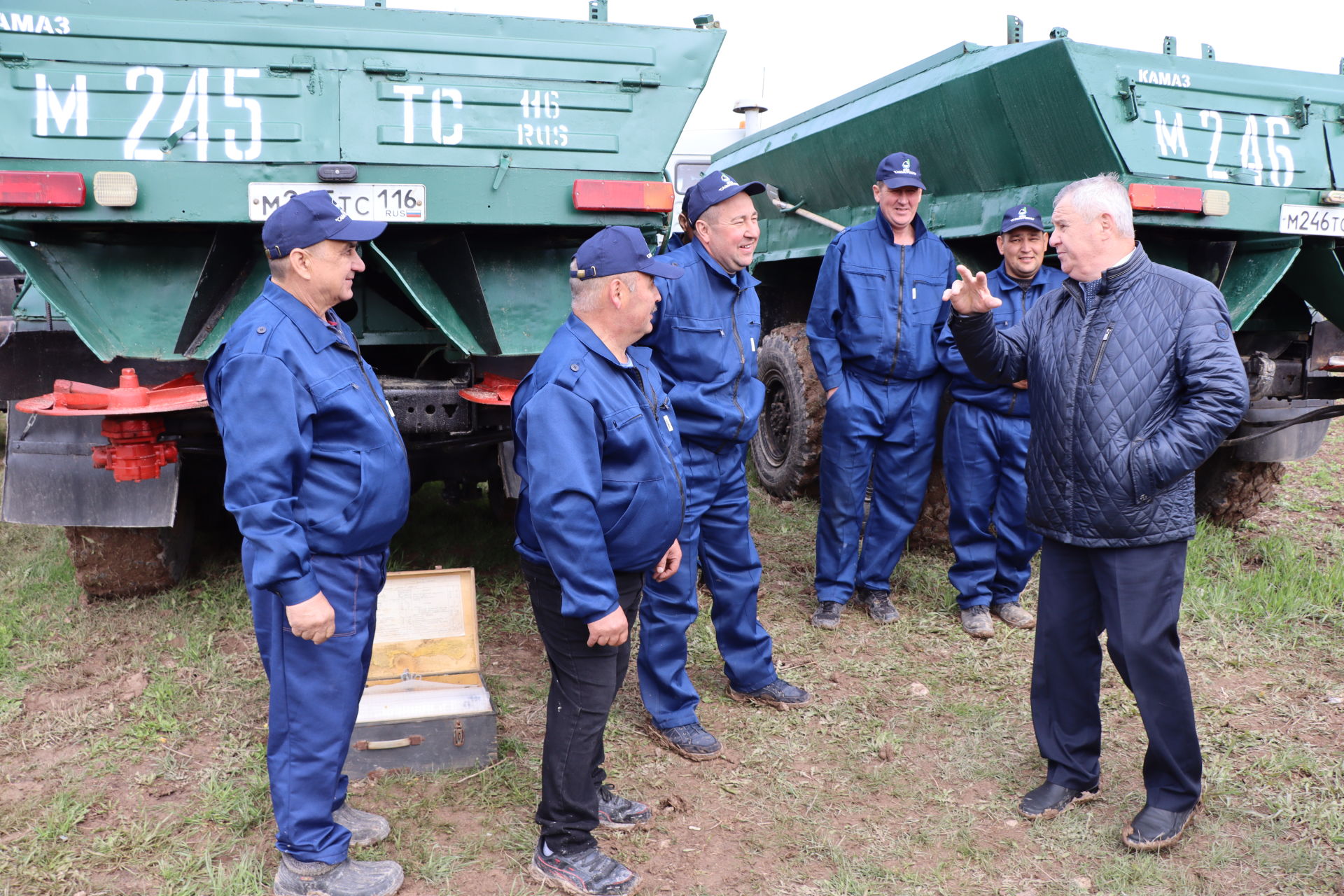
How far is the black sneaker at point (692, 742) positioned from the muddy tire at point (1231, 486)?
11.2 feet

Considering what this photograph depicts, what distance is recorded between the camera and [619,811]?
301cm

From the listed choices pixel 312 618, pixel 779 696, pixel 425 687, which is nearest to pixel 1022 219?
pixel 779 696

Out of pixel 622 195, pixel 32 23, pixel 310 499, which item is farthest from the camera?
pixel 622 195

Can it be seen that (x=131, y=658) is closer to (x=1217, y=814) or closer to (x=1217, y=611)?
(x=1217, y=814)

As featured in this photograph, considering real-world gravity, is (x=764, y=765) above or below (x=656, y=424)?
below

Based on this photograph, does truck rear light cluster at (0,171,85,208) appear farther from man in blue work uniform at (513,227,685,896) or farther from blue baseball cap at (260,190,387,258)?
man in blue work uniform at (513,227,685,896)

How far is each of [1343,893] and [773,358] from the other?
13.5ft

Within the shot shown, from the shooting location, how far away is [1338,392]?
5066mm

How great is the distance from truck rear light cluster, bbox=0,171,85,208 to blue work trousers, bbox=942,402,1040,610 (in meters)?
3.40

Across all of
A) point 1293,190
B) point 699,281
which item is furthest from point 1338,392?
point 699,281

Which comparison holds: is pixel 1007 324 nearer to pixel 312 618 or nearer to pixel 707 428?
pixel 707 428

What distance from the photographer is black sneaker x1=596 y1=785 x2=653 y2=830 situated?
2.99 meters

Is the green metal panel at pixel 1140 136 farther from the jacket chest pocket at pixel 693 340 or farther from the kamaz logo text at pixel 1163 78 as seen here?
the jacket chest pocket at pixel 693 340

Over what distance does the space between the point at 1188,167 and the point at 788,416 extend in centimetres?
266
